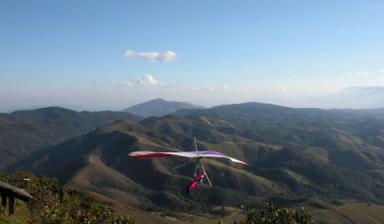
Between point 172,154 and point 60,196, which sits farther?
point 60,196

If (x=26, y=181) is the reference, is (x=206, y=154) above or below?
above

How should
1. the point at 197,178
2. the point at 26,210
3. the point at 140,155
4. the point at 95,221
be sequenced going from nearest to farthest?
the point at 140,155, the point at 197,178, the point at 26,210, the point at 95,221

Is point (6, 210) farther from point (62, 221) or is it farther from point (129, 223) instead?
point (129, 223)

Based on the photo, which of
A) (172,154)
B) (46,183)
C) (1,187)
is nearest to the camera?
(172,154)

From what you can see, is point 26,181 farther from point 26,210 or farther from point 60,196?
point 26,210

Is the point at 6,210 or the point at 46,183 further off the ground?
the point at 6,210

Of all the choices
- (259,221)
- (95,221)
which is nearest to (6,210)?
(95,221)

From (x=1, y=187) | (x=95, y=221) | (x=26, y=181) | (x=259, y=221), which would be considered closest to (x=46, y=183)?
(x=26, y=181)

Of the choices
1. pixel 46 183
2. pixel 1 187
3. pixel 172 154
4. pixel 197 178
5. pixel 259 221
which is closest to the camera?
pixel 172 154

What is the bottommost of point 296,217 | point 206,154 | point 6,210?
point 296,217
